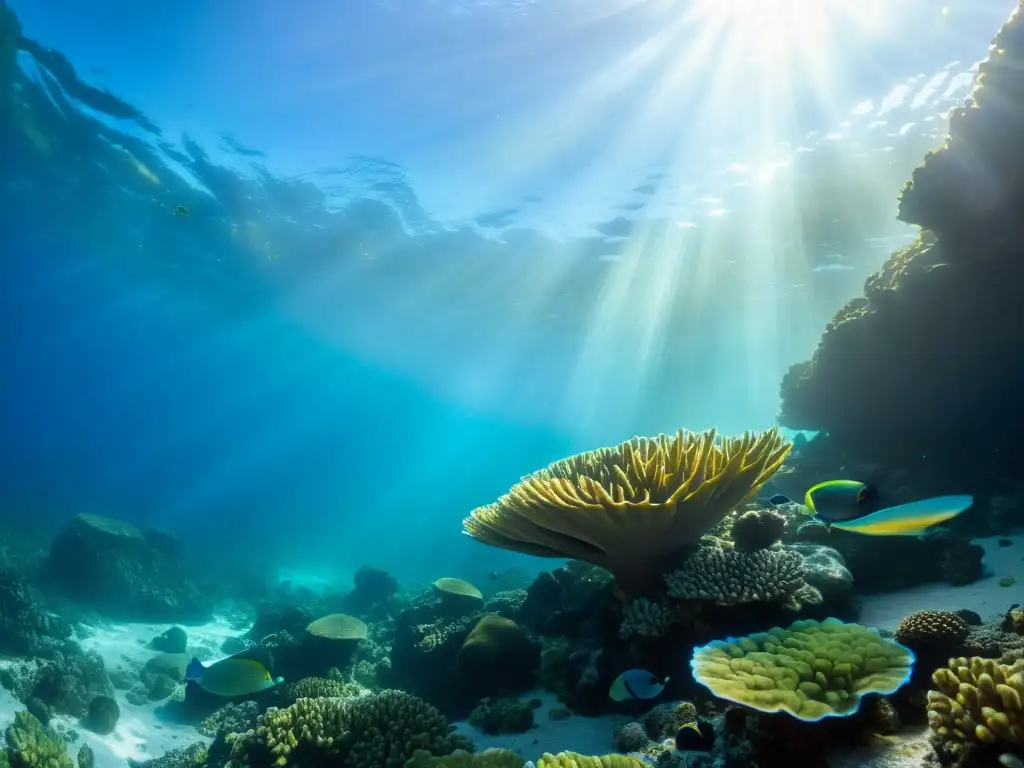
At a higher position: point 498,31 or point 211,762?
point 498,31

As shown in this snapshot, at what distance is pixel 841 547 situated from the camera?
22.2ft

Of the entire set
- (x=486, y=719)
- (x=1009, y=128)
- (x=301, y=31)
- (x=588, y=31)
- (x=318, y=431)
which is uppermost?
(x=318, y=431)

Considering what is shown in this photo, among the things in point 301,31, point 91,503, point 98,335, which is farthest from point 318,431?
point 301,31

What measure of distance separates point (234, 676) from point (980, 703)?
20.2ft

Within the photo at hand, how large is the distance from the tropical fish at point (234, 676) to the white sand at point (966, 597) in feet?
20.2

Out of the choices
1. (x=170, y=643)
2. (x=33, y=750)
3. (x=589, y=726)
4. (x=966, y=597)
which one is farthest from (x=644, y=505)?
(x=170, y=643)

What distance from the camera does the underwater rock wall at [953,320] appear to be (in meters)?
8.37

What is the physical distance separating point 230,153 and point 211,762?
2089 cm

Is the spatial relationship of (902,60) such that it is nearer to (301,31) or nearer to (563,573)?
(563,573)

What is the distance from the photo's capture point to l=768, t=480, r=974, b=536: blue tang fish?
2797mm

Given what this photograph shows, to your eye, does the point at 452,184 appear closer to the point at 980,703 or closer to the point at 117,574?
the point at 117,574

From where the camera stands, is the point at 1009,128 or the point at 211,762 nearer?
the point at 211,762

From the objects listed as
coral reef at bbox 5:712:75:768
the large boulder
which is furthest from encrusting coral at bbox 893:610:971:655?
the large boulder

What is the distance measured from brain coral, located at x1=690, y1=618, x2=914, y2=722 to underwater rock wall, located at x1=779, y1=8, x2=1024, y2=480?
8.65m
